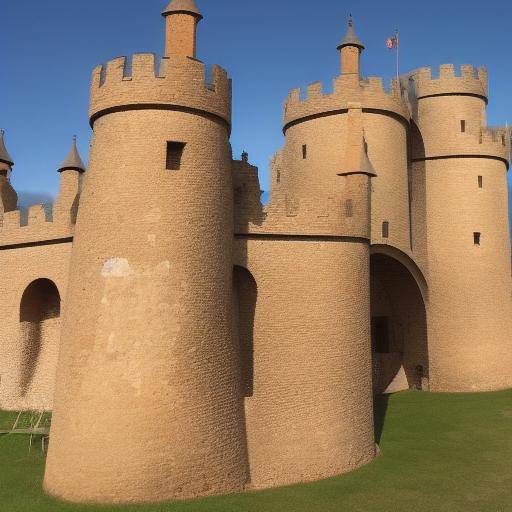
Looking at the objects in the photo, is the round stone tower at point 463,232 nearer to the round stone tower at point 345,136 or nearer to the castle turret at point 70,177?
the round stone tower at point 345,136

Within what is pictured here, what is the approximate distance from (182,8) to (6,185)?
1436 centimetres

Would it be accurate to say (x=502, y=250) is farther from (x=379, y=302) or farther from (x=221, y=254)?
(x=221, y=254)

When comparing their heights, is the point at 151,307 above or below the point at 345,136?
below

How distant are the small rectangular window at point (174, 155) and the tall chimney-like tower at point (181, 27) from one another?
3.00m

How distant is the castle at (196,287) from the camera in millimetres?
14969

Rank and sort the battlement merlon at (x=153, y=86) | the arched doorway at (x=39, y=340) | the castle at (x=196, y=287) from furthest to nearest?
the arched doorway at (x=39, y=340), the battlement merlon at (x=153, y=86), the castle at (x=196, y=287)

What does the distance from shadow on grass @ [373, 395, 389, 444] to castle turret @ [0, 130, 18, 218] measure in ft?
63.5

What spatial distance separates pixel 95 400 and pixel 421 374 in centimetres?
2082

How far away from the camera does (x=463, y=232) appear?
29969mm

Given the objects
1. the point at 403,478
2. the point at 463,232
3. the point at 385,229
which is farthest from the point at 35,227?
the point at 463,232

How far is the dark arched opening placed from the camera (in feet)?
59.2

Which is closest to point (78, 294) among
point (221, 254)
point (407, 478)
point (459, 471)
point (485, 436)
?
point (221, 254)

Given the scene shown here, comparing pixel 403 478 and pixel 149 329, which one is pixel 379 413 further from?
pixel 149 329

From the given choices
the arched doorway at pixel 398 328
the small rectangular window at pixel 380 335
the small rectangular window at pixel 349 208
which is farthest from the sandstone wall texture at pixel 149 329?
the small rectangular window at pixel 380 335
